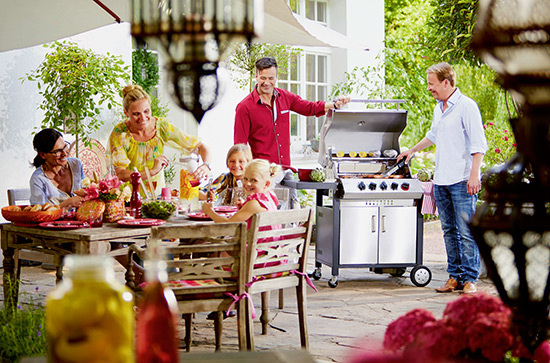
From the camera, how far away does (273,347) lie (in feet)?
13.3

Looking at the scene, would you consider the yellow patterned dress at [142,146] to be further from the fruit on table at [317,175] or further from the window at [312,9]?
the window at [312,9]

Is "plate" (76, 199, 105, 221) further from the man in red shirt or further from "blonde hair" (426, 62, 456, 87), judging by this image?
"blonde hair" (426, 62, 456, 87)

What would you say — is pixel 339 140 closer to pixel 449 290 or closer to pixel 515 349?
pixel 449 290

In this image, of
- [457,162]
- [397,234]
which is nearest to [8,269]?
[397,234]

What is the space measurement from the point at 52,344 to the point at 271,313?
4.05 m

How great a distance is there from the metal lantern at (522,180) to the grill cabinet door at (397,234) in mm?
4668

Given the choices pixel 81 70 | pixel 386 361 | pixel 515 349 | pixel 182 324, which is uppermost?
pixel 81 70

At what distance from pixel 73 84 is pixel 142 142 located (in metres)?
2.34

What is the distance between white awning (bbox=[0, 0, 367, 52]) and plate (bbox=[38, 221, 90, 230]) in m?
1.61

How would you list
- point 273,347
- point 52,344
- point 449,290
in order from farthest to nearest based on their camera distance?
point 449,290 → point 273,347 → point 52,344

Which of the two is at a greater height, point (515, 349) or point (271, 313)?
point (515, 349)

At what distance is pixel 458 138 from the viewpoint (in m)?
5.30

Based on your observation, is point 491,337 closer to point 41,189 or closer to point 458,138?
point 41,189

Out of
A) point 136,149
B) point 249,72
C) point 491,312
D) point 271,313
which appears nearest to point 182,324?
point 271,313
